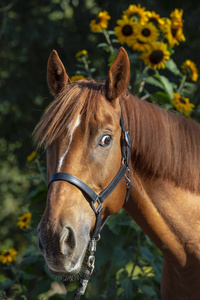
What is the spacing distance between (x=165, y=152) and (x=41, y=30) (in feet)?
14.0

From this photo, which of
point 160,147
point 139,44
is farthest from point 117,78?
point 139,44

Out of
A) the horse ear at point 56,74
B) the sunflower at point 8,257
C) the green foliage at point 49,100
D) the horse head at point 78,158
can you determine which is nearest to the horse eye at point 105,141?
the horse head at point 78,158

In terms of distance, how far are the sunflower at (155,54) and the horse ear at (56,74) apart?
1345 mm

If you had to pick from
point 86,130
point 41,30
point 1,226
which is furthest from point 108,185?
point 1,226

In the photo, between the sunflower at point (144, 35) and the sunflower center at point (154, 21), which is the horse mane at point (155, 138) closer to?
the sunflower at point (144, 35)

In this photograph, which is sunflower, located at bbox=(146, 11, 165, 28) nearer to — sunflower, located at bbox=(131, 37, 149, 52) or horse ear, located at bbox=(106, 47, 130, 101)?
sunflower, located at bbox=(131, 37, 149, 52)

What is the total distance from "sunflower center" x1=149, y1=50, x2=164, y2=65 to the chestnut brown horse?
119 cm

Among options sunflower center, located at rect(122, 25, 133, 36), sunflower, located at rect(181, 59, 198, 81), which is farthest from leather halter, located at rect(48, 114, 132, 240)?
sunflower, located at rect(181, 59, 198, 81)

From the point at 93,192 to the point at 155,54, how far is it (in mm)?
1798

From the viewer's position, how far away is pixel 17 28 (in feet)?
19.5

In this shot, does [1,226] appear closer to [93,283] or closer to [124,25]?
[93,283]

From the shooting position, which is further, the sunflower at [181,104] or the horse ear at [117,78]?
the sunflower at [181,104]

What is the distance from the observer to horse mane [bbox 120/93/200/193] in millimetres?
2025

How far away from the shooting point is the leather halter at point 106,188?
5.68ft
